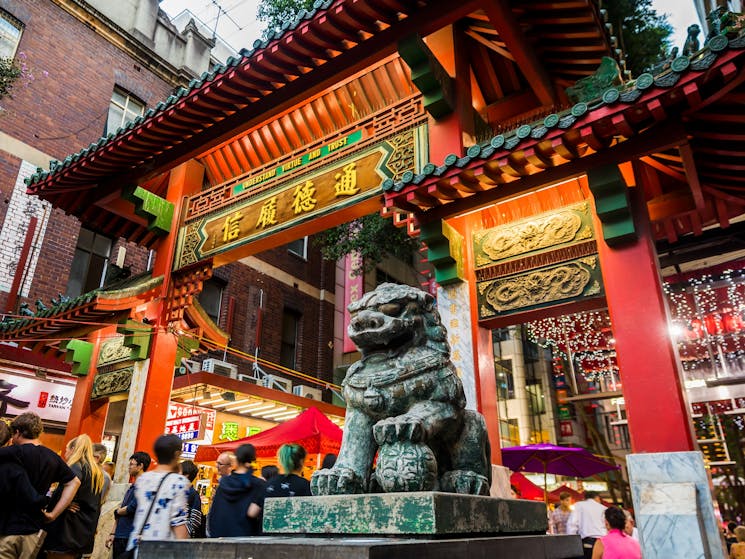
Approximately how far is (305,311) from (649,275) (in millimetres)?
12351

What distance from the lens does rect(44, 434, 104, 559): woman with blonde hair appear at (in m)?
4.21

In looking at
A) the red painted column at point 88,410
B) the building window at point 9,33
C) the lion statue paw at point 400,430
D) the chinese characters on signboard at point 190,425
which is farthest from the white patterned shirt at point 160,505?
the building window at point 9,33

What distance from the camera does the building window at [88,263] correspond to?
11758 mm

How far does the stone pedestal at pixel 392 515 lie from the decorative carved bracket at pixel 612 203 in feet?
11.5

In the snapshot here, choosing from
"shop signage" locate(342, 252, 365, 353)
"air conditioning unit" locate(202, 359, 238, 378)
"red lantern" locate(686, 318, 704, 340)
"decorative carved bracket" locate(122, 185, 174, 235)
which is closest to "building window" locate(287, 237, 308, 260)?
"shop signage" locate(342, 252, 365, 353)

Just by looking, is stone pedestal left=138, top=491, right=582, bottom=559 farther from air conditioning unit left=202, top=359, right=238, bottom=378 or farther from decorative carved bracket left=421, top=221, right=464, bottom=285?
air conditioning unit left=202, top=359, right=238, bottom=378

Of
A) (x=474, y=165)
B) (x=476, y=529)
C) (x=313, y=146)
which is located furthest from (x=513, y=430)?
(x=476, y=529)

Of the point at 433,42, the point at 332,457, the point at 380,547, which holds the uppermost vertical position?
the point at 433,42

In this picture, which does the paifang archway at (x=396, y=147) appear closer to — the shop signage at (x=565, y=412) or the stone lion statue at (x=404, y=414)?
the stone lion statue at (x=404, y=414)

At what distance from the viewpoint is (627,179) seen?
549 cm

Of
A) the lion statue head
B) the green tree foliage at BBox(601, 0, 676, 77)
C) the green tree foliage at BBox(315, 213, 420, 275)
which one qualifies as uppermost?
the green tree foliage at BBox(601, 0, 676, 77)

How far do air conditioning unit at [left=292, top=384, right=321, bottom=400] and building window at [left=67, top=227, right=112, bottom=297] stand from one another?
530 centimetres

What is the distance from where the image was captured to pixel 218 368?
11891mm

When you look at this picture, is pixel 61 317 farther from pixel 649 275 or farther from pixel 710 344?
pixel 710 344
